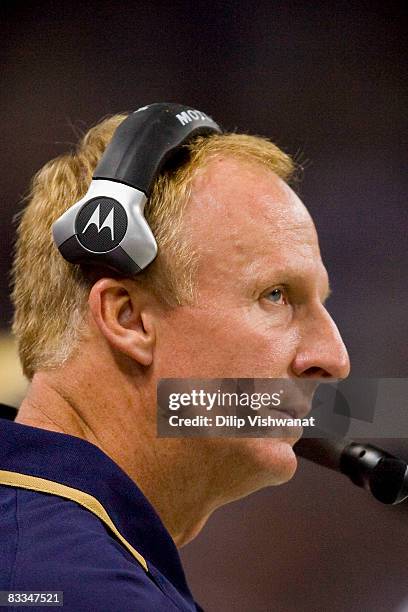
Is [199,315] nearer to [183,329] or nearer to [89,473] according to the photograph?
[183,329]

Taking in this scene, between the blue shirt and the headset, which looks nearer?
the blue shirt

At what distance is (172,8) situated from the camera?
1.27 meters

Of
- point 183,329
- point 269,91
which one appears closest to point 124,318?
point 183,329

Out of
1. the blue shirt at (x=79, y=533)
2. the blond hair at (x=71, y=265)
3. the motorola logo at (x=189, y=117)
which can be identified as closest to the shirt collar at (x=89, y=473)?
the blue shirt at (x=79, y=533)

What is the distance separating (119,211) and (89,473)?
211mm

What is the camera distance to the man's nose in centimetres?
84

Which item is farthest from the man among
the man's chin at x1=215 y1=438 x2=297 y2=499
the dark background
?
the dark background

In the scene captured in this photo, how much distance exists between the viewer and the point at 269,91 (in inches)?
50.6

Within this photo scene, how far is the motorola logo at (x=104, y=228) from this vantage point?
78 cm

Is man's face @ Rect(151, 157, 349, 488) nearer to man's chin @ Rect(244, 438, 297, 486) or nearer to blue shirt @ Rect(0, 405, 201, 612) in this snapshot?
man's chin @ Rect(244, 438, 297, 486)

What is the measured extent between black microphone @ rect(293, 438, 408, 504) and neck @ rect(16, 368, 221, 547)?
0.42 ft

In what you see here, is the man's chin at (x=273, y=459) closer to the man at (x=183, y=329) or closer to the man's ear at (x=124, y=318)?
the man at (x=183, y=329)

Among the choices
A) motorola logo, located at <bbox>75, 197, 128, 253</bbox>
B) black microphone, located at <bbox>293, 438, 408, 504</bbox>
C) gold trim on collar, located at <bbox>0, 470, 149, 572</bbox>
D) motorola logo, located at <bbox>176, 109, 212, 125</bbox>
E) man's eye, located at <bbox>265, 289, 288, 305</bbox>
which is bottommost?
black microphone, located at <bbox>293, 438, 408, 504</bbox>

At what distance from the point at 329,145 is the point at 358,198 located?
0.09m
